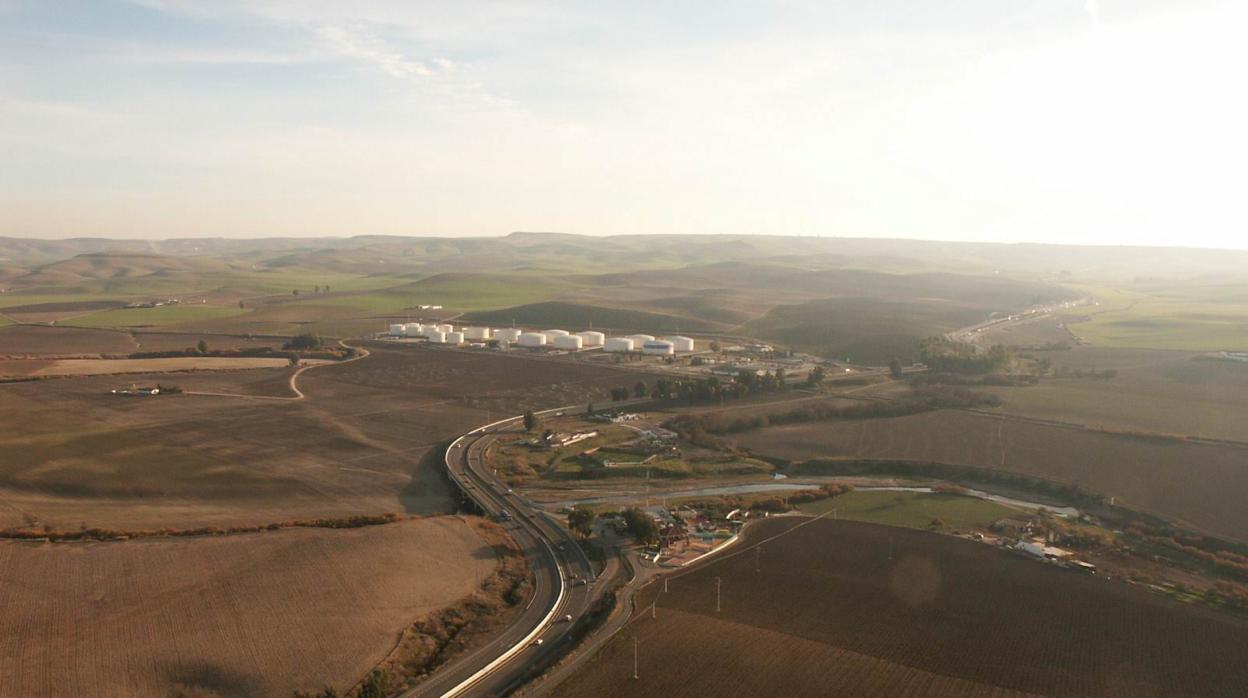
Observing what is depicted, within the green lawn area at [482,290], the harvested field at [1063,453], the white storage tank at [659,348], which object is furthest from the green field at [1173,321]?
the green lawn area at [482,290]

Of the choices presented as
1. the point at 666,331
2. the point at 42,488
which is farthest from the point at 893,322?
the point at 42,488

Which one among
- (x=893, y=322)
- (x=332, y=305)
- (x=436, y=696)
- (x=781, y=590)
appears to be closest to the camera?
(x=436, y=696)

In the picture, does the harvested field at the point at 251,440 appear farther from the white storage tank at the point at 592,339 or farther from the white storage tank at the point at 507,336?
the white storage tank at the point at 592,339

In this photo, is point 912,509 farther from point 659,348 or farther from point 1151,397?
point 659,348

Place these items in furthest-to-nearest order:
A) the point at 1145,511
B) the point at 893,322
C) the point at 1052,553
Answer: the point at 893,322 → the point at 1145,511 → the point at 1052,553

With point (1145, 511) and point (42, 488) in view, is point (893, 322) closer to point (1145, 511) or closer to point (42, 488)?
point (1145, 511)

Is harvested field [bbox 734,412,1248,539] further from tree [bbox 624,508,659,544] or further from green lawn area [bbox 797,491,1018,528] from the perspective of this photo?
tree [bbox 624,508,659,544]

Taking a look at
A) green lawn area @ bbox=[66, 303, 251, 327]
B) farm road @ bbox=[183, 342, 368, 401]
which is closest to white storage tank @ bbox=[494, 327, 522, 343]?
farm road @ bbox=[183, 342, 368, 401]
